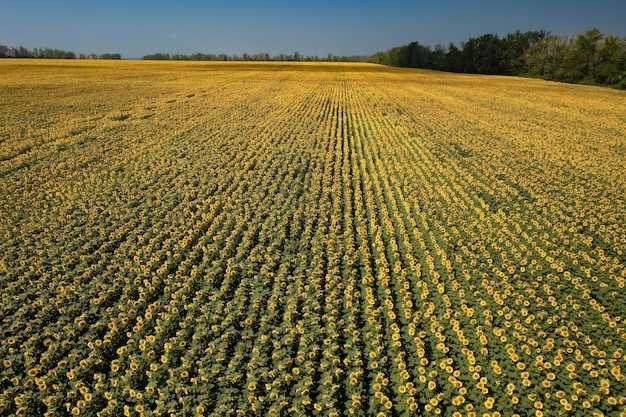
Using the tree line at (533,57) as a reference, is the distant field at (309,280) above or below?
below

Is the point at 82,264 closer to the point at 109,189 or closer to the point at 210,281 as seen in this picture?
the point at 210,281

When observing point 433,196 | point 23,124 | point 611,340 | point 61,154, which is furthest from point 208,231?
point 23,124

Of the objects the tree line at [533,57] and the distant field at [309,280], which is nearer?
the distant field at [309,280]

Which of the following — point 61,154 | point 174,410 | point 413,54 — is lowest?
point 174,410

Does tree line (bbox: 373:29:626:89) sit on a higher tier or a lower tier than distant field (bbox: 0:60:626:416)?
higher

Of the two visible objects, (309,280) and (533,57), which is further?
(533,57)
